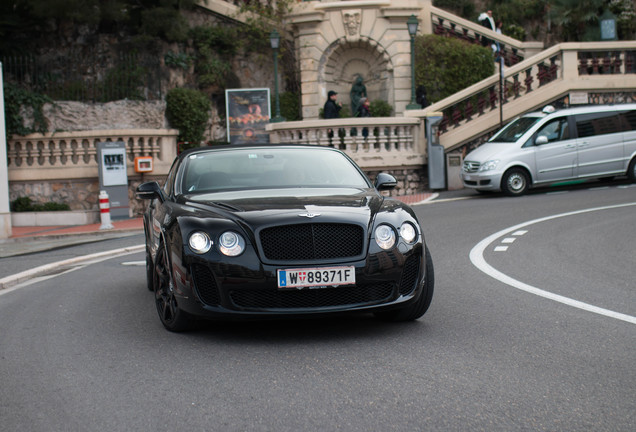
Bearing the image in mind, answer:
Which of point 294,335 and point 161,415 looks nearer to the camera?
point 161,415

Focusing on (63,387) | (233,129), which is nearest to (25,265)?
(63,387)

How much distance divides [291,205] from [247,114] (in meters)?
21.8

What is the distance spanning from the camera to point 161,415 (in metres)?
4.49

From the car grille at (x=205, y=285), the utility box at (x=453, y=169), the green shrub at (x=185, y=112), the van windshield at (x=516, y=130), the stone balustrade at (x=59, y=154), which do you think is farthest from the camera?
the green shrub at (x=185, y=112)

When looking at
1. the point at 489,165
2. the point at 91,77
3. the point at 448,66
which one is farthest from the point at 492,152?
the point at 91,77

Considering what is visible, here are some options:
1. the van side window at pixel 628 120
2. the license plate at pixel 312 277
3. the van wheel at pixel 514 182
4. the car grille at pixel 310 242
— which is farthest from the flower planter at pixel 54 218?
the license plate at pixel 312 277

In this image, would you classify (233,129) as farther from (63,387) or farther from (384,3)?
(63,387)

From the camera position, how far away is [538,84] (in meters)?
25.5

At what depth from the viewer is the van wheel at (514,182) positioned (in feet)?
→ 63.7

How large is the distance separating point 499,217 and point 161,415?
37.3ft

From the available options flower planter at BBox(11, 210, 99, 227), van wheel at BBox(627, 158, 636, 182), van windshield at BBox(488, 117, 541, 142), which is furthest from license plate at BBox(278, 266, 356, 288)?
van wheel at BBox(627, 158, 636, 182)

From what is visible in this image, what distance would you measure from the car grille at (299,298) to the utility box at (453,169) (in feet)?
56.7

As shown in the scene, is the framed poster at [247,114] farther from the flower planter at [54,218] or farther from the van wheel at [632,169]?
the van wheel at [632,169]

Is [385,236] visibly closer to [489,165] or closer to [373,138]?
[489,165]
